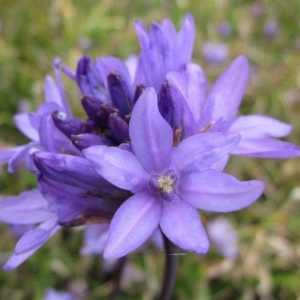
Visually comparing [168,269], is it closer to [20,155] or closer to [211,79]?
[20,155]

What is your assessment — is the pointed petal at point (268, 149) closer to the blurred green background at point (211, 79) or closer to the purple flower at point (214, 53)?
the blurred green background at point (211, 79)

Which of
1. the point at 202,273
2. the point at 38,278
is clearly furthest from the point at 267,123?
the point at 38,278

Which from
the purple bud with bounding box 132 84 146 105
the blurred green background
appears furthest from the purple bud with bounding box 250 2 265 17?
the purple bud with bounding box 132 84 146 105

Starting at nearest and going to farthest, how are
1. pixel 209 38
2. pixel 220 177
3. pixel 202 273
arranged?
pixel 220 177, pixel 202 273, pixel 209 38

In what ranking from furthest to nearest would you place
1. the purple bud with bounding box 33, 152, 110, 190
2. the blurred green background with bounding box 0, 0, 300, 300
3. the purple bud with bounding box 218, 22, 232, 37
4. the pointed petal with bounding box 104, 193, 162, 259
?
the purple bud with bounding box 218, 22, 232, 37, the blurred green background with bounding box 0, 0, 300, 300, the purple bud with bounding box 33, 152, 110, 190, the pointed petal with bounding box 104, 193, 162, 259

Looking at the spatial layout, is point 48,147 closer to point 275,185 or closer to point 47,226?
point 47,226

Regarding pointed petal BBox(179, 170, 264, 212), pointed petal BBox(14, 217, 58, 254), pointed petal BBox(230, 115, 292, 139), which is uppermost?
pointed petal BBox(179, 170, 264, 212)

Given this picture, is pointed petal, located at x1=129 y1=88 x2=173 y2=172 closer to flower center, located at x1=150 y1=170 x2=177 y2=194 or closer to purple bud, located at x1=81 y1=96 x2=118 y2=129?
flower center, located at x1=150 y1=170 x2=177 y2=194

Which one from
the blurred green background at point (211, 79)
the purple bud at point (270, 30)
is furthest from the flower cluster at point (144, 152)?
the purple bud at point (270, 30)
